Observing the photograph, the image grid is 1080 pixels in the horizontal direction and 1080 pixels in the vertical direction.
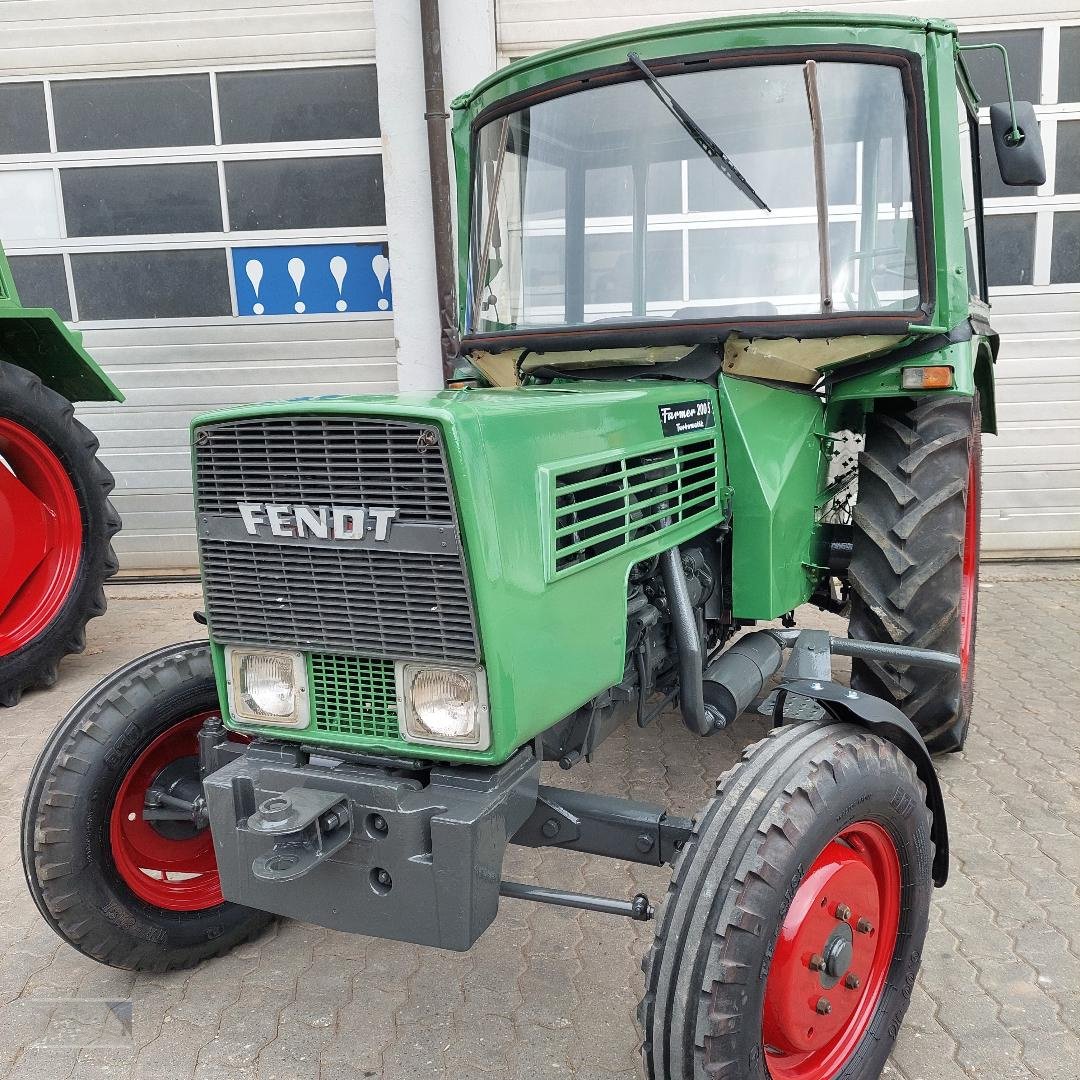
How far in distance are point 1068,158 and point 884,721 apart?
17.3ft

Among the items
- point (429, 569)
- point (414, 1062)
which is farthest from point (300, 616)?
point (414, 1062)

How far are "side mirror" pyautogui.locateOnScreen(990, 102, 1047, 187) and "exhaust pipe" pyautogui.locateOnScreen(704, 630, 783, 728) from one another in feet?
5.02

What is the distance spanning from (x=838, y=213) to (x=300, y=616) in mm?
1628

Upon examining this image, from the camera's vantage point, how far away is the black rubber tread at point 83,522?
4168 millimetres

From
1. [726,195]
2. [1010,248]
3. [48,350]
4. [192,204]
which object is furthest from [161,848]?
[1010,248]

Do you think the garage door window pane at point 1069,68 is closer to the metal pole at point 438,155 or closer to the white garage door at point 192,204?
the metal pole at point 438,155

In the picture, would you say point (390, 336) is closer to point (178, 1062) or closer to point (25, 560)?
point (25, 560)

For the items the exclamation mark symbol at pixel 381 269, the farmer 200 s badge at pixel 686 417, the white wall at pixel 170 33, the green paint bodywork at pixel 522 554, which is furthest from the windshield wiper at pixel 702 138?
the white wall at pixel 170 33

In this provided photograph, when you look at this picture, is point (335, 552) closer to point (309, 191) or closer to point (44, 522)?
point (44, 522)

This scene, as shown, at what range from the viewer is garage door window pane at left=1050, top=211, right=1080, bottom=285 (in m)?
5.94

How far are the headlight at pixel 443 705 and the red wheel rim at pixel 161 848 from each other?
31.2 inches

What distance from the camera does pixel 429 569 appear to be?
5.71ft

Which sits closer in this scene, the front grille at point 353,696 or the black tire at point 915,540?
the front grille at point 353,696

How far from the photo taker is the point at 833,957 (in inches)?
72.2
